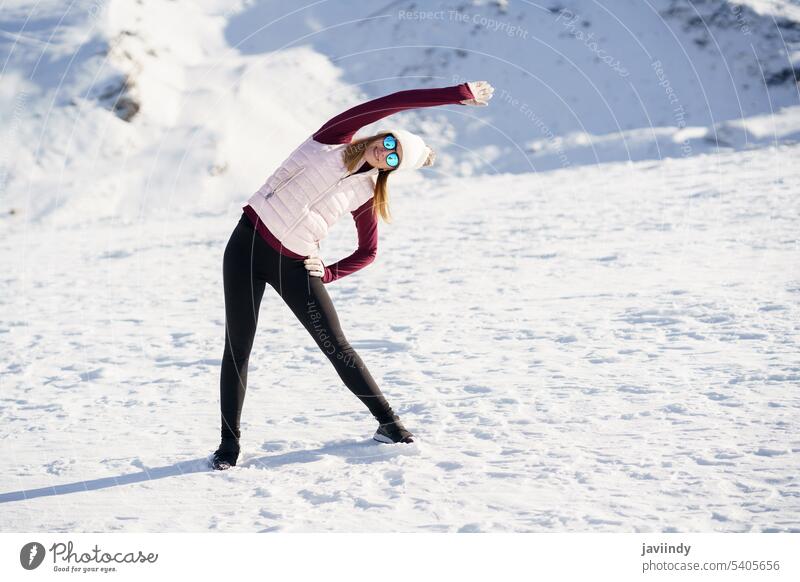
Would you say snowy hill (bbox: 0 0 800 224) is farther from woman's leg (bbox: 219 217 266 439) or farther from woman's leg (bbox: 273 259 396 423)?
woman's leg (bbox: 273 259 396 423)

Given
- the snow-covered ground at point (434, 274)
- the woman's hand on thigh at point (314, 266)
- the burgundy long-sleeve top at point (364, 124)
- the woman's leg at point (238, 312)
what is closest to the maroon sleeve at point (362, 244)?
the burgundy long-sleeve top at point (364, 124)

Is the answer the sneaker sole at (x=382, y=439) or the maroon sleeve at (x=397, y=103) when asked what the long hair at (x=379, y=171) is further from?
the sneaker sole at (x=382, y=439)

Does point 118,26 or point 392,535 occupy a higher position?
point 118,26

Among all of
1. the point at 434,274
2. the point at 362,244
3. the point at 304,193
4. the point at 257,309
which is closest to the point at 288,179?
the point at 304,193

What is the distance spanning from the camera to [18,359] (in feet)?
22.3

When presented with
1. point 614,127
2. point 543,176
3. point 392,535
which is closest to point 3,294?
point 392,535

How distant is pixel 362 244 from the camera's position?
14.0 ft

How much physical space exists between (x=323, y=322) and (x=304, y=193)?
0.63 m

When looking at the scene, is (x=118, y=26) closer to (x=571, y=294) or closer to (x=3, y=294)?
(x=3, y=294)

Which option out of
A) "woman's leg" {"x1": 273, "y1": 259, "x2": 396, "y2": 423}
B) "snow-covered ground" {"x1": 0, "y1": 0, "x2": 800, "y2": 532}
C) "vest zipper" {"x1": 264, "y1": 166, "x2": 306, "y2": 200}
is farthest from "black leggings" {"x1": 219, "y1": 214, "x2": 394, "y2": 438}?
"snow-covered ground" {"x1": 0, "y1": 0, "x2": 800, "y2": 532}

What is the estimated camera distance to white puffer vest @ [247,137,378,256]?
395 cm

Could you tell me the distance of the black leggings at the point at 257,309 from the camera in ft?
13.2

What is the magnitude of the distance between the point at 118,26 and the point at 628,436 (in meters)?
15.1

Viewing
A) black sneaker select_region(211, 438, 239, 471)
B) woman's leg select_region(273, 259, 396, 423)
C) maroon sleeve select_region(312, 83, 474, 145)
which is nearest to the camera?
maroon sleeve select_region(312, 83, 474, 145)
